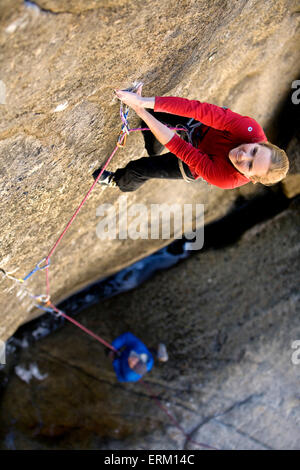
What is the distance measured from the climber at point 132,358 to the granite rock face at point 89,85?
685mm

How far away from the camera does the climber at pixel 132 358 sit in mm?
2645

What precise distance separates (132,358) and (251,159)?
1744 mm

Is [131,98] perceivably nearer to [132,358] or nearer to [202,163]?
[202,163]

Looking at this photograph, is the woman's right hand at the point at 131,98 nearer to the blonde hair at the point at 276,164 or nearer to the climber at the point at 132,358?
the blonde hair at the point at 276,164

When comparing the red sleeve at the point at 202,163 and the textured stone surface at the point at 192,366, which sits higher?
the red sleeve at the point at 202,163

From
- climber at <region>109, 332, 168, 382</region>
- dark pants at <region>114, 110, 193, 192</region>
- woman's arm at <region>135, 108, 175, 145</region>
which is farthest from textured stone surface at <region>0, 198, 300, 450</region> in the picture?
woman's arm at <region>135, 108, 175, 145</region>

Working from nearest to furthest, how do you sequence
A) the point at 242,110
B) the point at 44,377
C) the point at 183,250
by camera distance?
1. the point at 242,110
2. the point at 44,377
3. the point at 183,250

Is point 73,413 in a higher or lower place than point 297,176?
lower

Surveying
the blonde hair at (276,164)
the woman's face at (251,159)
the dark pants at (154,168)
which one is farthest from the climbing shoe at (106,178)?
the blonde hair at (276,164)

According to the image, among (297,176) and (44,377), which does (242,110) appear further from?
(44,377)

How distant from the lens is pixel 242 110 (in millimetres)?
2900

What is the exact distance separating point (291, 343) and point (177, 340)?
0.87 meters

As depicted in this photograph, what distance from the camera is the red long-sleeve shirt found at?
160 centimetres
